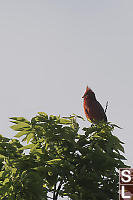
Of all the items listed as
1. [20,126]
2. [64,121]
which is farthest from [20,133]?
[64,121]

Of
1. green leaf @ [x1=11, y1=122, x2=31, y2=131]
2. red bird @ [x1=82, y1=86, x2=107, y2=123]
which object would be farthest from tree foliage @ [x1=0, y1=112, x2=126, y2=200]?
red bird @ [x1=82, y1=86, x2=107, y2=123]

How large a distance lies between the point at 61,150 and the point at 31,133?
65 centimetres

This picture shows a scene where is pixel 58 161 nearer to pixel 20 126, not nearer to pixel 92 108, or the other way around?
pixel 20 126

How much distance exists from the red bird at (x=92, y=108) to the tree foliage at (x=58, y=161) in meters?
3.25

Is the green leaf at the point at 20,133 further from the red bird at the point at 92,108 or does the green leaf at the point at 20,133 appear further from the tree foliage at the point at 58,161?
the red bird at the point at 92,108

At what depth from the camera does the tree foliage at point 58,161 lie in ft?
17.7

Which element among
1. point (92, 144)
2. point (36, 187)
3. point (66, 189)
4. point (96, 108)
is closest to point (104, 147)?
point (92, 144)

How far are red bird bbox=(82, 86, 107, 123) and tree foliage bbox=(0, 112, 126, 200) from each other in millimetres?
3247

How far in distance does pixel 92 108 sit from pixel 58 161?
449 cm

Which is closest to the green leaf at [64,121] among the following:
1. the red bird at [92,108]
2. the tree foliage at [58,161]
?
the tree foliage at [58,161]

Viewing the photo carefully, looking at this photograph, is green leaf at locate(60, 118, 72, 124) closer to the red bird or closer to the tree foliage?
the tree foliage

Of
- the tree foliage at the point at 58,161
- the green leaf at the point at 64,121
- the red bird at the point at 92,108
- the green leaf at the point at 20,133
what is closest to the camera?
the tree foliage at the point at 58,161

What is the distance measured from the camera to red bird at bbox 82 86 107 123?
386 inches

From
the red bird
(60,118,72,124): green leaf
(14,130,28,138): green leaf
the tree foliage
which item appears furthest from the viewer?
the red bird
